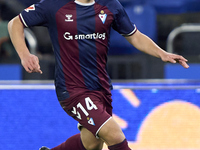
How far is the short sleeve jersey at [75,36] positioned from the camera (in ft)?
12.8

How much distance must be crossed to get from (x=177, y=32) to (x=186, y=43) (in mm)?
337

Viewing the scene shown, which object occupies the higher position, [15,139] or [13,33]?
[13,33]

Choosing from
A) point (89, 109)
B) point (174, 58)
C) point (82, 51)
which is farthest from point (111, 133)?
point (174, 58)

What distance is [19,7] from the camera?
7465 millimetres

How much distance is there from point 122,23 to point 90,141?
106 cm

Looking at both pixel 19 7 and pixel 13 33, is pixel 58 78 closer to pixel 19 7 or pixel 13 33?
pixel 13 33

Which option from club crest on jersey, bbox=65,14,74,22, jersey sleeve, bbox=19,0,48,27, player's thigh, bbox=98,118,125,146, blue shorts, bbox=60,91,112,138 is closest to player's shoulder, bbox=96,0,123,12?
club crest on jersey, bbox=65,14,74,22

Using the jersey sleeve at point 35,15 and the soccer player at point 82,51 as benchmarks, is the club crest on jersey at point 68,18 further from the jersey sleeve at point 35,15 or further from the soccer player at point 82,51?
the jersey sleeve at point 35,15

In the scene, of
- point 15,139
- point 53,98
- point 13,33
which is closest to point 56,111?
point 53,98

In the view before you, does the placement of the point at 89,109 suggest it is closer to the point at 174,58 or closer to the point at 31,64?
the point at 31,64

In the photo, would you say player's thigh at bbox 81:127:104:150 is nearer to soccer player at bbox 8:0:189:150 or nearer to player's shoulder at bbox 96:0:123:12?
soccer player at bbox 8:0:189:150

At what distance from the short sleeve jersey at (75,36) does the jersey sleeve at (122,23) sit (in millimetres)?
67

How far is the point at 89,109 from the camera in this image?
3846 mm

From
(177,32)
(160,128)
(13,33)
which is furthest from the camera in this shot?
(177,32)
